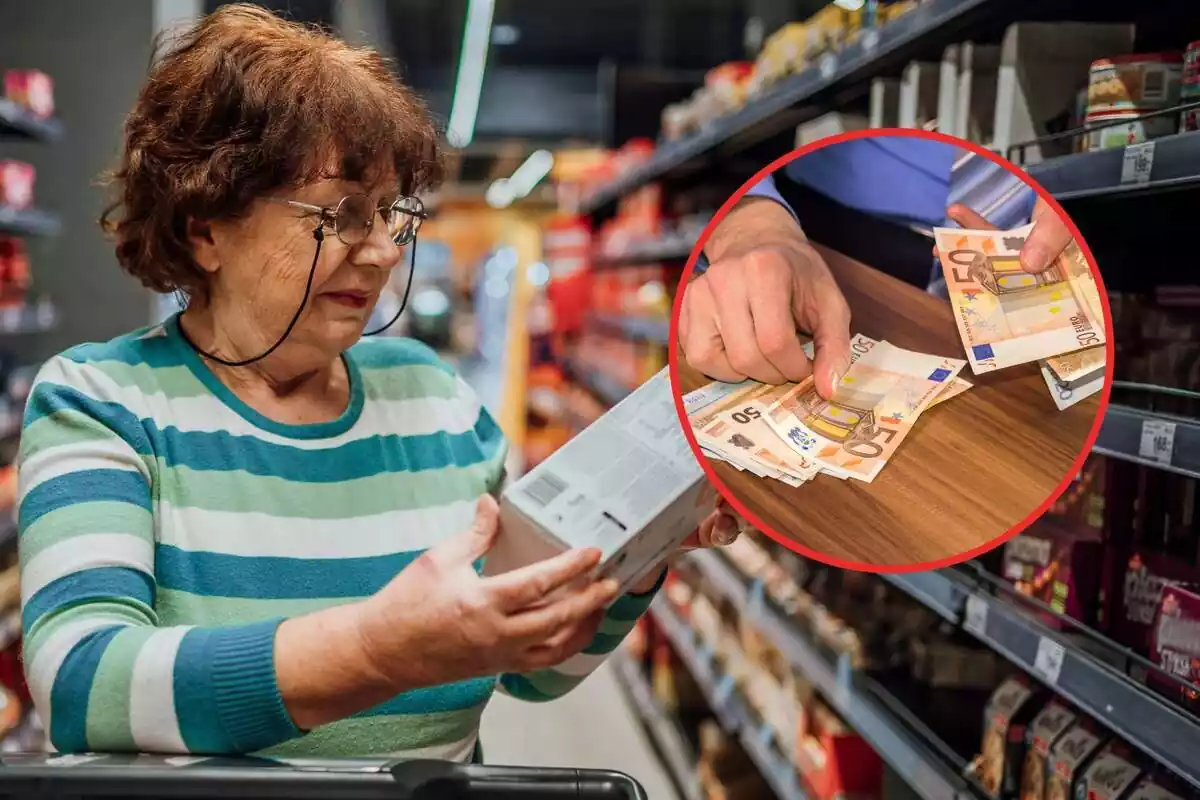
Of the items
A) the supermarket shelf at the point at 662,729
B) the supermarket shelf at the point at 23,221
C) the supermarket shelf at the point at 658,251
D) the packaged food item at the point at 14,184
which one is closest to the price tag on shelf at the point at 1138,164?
the supermarket shelf at the point at 658,251

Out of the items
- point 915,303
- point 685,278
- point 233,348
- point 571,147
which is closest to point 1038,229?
point 915,303

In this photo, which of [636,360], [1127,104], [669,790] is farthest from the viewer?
[636,360]

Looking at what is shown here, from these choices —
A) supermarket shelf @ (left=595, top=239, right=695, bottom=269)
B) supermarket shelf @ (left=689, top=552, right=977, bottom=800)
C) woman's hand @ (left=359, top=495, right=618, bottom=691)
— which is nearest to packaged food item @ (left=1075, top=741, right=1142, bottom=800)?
supermarket shelf @ (left=689, top=552, right=977, bottom=800)

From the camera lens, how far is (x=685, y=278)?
3.59 ft

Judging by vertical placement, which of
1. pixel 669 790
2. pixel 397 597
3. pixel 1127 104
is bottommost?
pixel 669 790

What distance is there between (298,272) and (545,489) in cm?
46

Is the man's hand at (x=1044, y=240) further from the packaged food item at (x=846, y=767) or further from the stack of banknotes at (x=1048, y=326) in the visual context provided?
the packaged food item at (x=846, y=767)

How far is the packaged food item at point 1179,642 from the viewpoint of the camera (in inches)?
57.0

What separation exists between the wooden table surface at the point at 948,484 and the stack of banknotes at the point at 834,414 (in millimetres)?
11

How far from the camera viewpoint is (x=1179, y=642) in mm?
1485

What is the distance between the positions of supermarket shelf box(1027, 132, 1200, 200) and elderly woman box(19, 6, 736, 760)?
0.67 meters

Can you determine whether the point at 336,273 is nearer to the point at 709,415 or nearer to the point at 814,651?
the point at 709,415

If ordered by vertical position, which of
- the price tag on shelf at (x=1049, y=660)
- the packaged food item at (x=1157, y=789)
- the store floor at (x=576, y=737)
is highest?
the price tag on shelf at (x=1049, y=660)

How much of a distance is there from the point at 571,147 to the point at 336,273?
523 inches
